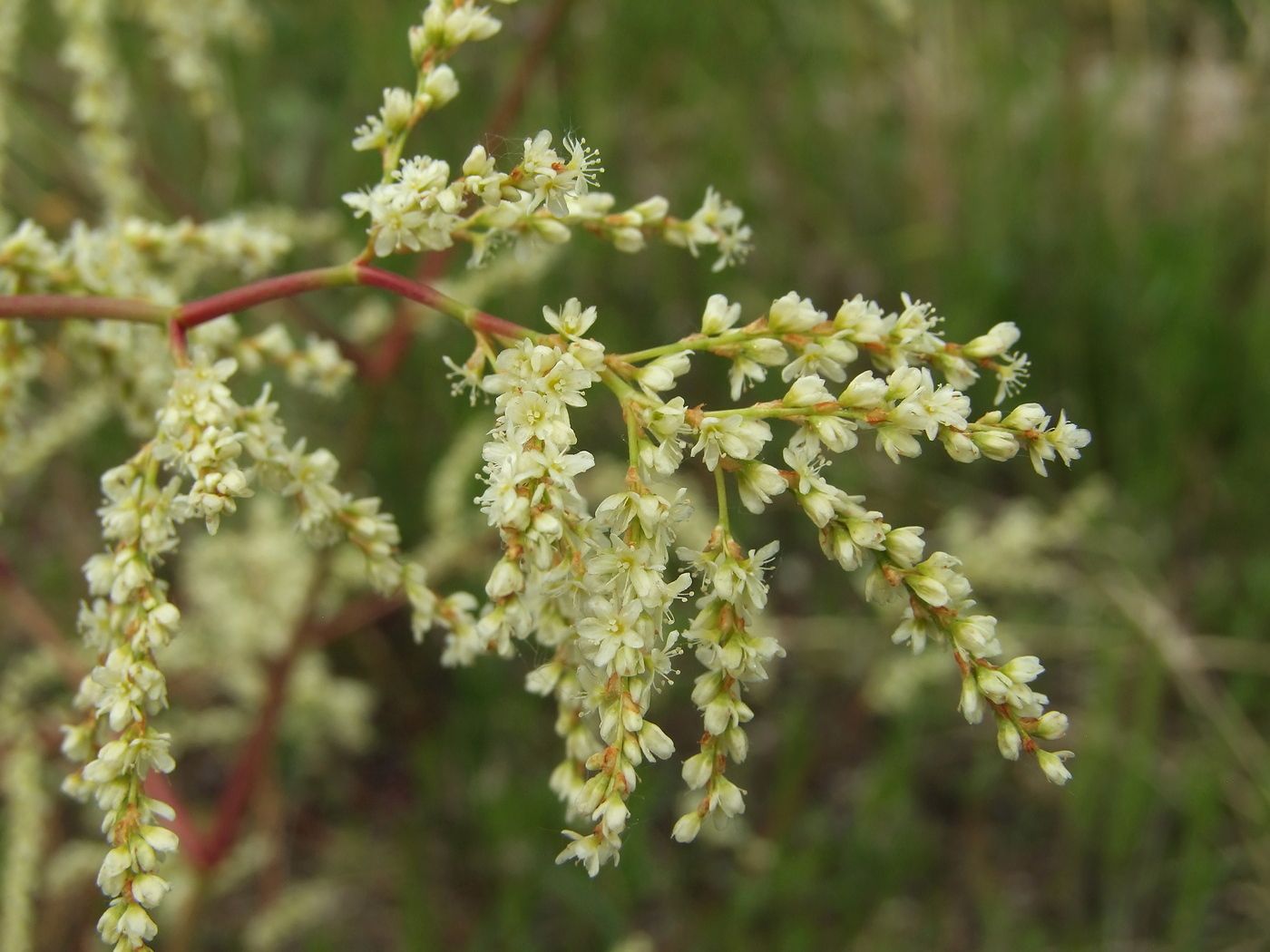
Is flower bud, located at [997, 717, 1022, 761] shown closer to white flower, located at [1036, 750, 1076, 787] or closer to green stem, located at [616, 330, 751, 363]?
white flower, located at [1036, 750, 1076, 787]

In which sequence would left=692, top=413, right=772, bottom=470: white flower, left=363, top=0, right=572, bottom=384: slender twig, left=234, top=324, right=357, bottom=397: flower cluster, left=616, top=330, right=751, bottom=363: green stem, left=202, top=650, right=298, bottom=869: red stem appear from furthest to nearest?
left=363, top=0, right=572, bottom=384: slender twig, left=202, top=650, right=298, bottom=869: red stem, left=234, top=324, right=357, bottom=397: flower cluster, left=616, top=330, right=751, bottom=363: green stem, left=692, top=413, right=772, bottom=470: white flower

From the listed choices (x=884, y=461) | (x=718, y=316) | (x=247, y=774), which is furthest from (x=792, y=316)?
(x=884, y=461)

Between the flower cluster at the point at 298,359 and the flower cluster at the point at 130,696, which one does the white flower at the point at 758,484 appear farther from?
the flower cluster at the point at 298,359

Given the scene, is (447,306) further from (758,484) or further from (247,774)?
(247,774)

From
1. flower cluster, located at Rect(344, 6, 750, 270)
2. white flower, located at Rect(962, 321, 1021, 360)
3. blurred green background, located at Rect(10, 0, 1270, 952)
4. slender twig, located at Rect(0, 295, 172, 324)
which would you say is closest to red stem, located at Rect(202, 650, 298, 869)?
blurred green background, located at Rect(10, 0, 1270, 952)

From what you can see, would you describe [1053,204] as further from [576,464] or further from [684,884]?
[576,464]

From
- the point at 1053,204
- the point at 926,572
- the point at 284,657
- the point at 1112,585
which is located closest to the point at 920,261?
the point at 1053,204
